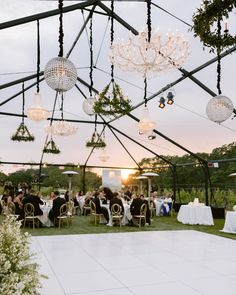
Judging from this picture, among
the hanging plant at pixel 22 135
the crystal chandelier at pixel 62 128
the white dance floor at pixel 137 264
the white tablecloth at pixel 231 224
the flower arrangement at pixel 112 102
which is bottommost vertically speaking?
the white dance floor at pixel 137 264

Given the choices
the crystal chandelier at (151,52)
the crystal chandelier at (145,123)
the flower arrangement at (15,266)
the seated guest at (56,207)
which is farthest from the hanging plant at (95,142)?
the flower arrangement at (15,266)

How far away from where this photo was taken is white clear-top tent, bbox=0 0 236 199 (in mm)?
7086

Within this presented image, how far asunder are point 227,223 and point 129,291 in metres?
6.36

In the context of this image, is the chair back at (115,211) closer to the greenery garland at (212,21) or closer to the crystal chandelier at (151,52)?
the crystal chandelier at (151,52)

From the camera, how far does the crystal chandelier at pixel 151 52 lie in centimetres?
514

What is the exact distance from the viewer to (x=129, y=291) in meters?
4.30

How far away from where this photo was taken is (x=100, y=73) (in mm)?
13984

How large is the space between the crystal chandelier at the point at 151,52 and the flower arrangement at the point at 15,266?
3924 millimetres

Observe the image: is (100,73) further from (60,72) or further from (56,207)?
(60,72)

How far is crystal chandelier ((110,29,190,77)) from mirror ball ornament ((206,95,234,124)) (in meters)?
0.91

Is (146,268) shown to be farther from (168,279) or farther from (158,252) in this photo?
(158,252)

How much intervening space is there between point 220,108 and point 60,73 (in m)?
2.58

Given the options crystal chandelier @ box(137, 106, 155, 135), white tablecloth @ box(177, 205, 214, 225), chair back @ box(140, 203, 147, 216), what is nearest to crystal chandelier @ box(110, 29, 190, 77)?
crystal chandelier @ box(137, 106, 155, 135)

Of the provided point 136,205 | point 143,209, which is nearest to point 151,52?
point 136,205
